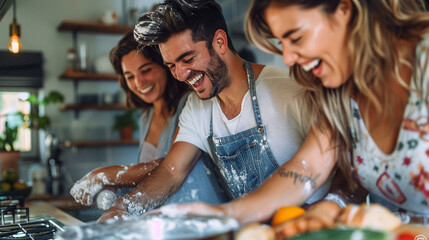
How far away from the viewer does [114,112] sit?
486cm

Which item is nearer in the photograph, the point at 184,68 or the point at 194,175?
the point at 184,68

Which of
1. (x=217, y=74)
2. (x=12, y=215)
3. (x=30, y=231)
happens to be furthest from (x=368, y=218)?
(x=12, y=215)

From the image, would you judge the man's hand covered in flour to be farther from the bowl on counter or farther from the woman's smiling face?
the woman's smiling face

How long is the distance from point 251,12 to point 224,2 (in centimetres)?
384

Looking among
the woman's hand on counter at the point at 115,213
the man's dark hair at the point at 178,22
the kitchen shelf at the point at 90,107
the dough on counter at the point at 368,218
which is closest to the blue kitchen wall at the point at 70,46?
the kitchen shelf at the point at 90,107

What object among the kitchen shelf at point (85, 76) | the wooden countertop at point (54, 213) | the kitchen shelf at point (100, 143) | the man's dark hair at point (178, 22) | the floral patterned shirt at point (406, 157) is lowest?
the wooden countertop at point (54, 213)

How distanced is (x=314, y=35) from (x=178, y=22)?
718mm

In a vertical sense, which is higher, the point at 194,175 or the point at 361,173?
the point at 361,173

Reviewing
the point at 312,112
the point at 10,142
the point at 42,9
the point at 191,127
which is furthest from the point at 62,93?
the point at 312,112

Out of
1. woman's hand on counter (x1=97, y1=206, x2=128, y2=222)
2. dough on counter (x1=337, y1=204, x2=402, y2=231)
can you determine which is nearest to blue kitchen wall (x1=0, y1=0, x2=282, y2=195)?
woman's hand on counter (x1=97, y1=206, x2=128, y2=222)

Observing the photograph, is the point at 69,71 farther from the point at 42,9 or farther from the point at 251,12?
the point at 251,12

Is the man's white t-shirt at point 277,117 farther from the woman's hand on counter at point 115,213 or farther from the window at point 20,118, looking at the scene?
the window at point 20,118

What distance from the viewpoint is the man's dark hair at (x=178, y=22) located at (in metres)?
1.65

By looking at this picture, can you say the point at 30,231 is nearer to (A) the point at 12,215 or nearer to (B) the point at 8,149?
(A) the point at 12,215
